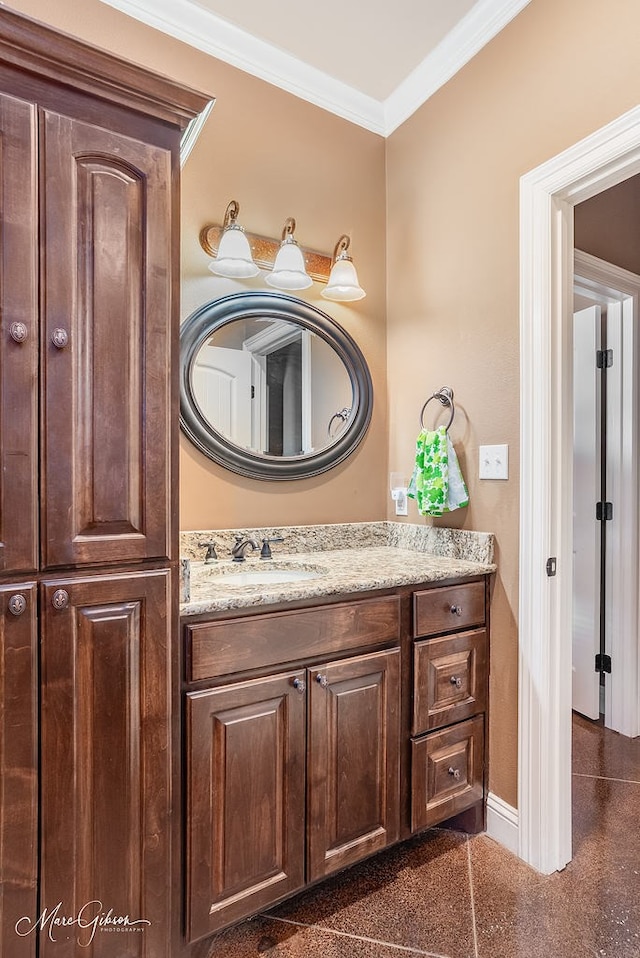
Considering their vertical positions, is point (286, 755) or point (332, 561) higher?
point (332, 561)

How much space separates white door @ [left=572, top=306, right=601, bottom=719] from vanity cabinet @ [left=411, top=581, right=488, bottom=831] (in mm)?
1124

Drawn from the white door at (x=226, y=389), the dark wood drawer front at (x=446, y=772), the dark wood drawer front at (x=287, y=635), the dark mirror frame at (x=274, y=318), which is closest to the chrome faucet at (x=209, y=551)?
the dark mirror frame at (x=274, y=318)

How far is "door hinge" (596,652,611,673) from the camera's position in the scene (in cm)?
256

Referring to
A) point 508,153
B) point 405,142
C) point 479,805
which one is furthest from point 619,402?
point 479,805

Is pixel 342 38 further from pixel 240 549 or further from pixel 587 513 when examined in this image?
pixel 587 513

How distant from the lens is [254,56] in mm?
1983

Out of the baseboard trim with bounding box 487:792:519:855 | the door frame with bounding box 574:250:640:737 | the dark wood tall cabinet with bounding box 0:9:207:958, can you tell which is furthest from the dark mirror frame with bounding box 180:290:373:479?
the baseboard trim with bounding box 487:792:519:855

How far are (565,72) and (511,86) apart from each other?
23cm

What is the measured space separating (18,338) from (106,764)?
898 millimetres

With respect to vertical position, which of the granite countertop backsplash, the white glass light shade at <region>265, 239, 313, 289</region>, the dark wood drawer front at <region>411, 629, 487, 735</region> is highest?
the white glass light shade at <region>265, 239, 313, 289</region>

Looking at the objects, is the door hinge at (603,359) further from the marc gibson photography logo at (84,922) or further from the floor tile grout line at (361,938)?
the marc gibson photography logo at (84,922)

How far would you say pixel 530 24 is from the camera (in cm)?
168

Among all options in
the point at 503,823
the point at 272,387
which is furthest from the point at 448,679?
the point at 272,387

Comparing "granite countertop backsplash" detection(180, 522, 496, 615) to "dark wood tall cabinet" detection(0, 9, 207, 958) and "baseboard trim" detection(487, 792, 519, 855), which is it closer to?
"dark wood tall cabinet" detection(0, 9, 207, 958)
